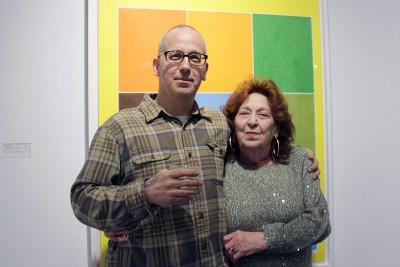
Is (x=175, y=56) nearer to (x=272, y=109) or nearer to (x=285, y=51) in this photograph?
(x=272, y=109)

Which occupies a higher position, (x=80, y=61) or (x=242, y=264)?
(x=80, y=61)

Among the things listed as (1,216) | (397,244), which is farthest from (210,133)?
(397,244)

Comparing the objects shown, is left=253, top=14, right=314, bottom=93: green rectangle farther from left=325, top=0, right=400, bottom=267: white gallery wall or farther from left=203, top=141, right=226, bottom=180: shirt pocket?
left=203, top=141, right=226, bottom=180: shirt pocket

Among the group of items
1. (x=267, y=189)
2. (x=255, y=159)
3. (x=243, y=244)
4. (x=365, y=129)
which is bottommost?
(x=243, y=244)

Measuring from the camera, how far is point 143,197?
31.7 inches

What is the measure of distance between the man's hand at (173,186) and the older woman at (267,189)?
37 cm

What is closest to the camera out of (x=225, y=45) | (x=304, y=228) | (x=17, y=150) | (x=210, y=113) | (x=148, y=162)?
(x=148, y=162)

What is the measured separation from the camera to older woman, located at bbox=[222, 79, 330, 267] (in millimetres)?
1057

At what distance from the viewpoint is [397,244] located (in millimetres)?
1593

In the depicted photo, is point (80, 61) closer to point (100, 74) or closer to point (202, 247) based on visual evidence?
point (100, 74)

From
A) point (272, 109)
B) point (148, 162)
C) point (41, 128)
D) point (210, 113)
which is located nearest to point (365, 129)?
point (272, 109)

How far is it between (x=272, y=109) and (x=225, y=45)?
453 millimetres

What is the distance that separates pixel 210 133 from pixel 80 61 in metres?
0.72

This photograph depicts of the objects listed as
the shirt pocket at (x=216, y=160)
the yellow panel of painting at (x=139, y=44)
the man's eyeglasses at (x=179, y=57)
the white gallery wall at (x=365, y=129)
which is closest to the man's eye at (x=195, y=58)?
the man's eyeglasses at (x=179, y=57)
